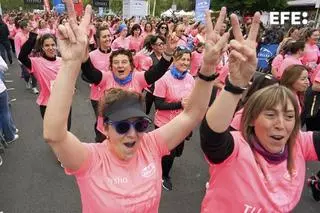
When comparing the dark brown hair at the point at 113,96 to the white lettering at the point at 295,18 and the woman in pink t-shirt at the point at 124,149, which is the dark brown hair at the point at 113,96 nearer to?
the woman in pink t-shirt at the point at 124,149

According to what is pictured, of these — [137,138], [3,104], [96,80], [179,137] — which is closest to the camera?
[137,138]

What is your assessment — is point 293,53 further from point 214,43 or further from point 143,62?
point 214,43

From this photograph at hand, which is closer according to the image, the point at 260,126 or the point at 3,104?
the point at 260,126

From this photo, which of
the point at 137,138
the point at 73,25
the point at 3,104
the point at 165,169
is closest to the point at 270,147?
the point at 137,138

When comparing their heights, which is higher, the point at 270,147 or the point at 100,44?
the point at 270,147

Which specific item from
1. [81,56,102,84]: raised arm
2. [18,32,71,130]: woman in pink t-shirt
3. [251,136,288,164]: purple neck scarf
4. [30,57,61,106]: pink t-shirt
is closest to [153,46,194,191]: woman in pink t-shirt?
[81,56,102,84]: raised arm

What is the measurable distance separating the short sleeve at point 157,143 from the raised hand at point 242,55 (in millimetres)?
681

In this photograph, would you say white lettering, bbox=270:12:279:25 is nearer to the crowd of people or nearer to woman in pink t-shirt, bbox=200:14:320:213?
the crowd of people

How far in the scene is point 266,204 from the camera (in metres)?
2.03

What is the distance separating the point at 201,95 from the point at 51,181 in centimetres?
348

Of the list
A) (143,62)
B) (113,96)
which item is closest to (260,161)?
(113,96)

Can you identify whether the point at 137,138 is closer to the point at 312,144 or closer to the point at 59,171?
the point at 312,144

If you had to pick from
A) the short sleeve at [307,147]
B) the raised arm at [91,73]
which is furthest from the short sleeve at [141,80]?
the short sleeve at [307,147]

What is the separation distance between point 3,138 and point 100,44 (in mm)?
2214
